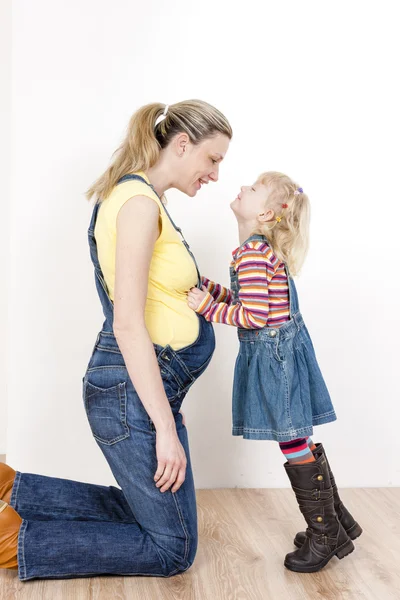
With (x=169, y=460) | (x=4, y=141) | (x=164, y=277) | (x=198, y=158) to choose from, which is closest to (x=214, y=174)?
(x=198, y=158)

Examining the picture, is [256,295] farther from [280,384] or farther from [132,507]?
[132,507]

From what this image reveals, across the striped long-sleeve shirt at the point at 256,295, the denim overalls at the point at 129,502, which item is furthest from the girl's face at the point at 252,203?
the denim overalls at the point at 129,502

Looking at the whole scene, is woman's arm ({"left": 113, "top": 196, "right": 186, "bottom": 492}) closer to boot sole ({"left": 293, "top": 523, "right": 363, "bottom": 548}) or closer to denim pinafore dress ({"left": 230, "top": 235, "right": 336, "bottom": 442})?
denim pinafore dress ({"left": 230, "top": 235, "right": 336, "bottom": 442})

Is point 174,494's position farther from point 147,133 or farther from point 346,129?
point 346,129

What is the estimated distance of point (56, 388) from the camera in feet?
8.41

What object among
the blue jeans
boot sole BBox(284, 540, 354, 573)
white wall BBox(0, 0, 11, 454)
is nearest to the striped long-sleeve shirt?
the blue jeans

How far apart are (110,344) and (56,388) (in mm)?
842

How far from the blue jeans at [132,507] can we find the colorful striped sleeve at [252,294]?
0.33ft

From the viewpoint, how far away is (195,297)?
1860 mm

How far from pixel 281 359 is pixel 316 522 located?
17.2 inches

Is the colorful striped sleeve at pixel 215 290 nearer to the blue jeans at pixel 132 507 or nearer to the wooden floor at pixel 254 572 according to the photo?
the blue jeans at pixel 132 507

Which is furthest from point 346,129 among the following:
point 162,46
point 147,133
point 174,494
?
A: point 174,494

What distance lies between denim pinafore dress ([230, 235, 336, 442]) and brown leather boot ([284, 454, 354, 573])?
0.11m

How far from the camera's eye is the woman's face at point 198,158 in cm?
185
